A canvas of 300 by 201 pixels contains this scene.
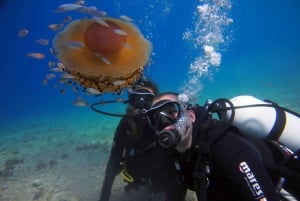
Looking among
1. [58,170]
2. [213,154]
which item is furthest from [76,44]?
[58,170]

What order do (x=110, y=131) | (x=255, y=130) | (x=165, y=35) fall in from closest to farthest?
1. (x=255, y=130)
2. (x=110, y=131)
3. (x=165, y=35)

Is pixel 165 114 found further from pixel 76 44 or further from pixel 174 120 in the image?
pixel 76 44

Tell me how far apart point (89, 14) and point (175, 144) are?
1.75 metres

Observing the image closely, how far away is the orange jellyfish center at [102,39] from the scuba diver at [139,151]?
304 centimetres

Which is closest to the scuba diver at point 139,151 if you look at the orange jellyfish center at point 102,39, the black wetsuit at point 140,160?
the black wetsuit at point 140,160

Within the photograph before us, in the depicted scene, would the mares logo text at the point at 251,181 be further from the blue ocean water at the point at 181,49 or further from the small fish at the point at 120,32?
the blue ocean water at the point at 181,49

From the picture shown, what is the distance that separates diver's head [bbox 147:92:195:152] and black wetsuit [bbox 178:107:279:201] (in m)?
0.11

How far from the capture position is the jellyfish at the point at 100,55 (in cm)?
244

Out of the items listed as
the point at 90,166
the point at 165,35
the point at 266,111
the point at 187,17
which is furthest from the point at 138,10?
the point at 266,111

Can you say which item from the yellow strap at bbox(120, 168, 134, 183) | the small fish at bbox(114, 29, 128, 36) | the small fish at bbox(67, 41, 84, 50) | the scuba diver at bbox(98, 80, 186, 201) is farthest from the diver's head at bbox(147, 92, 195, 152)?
the yellow strap at bbox(120, 168, 134, 183)

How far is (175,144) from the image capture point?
11.3ft

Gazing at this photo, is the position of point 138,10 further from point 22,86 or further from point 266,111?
point 22,86

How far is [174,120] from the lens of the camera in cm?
362

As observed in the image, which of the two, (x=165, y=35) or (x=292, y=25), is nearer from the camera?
(x=165, y=35)
